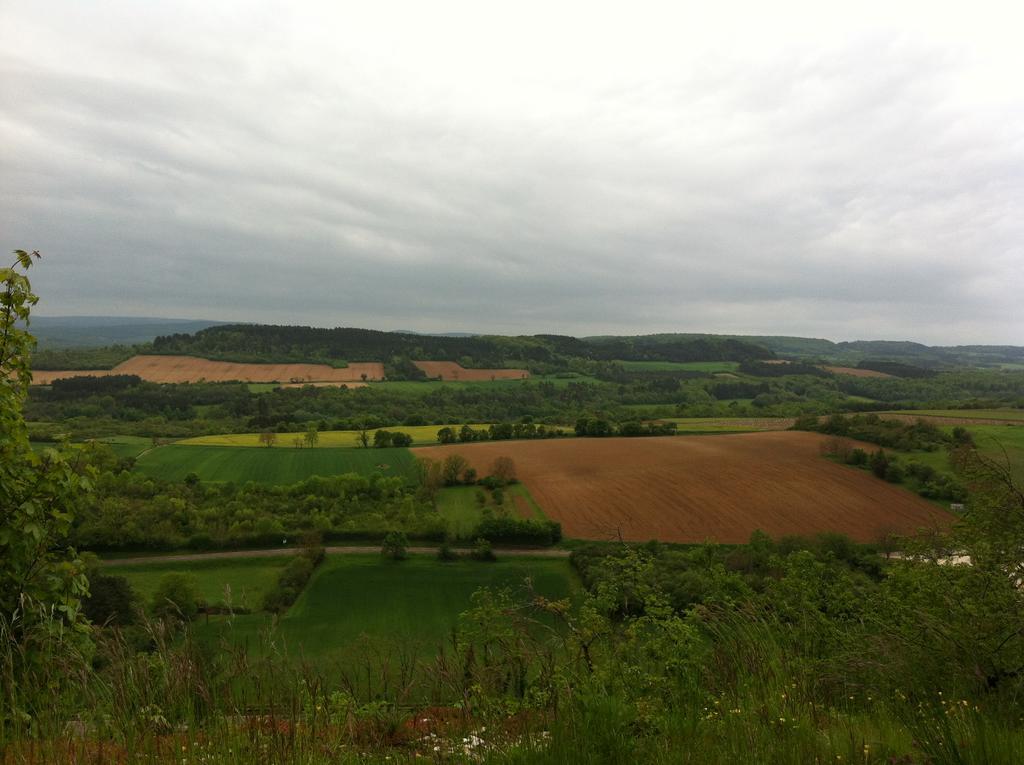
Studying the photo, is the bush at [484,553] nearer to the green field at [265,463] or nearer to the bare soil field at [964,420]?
the green field at [265,463]

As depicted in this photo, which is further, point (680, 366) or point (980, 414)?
point (680, 366)

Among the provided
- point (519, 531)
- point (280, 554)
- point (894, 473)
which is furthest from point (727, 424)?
point (280, 554)

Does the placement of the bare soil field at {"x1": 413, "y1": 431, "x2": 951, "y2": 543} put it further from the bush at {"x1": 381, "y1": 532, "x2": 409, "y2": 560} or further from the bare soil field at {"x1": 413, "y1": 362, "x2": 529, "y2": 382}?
the bare soil field at {"x1": 413, "y1": 362, "x2": 529, "y2": 382}

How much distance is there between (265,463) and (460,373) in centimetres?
7771

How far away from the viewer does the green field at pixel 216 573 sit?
3516cm

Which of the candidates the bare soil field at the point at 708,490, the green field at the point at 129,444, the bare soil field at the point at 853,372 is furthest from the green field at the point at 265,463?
the bare soil field at the point at 853,372

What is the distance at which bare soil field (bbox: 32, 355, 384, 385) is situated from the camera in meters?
112

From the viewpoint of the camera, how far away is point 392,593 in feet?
115

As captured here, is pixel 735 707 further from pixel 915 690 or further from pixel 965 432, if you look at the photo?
pixel 965 432

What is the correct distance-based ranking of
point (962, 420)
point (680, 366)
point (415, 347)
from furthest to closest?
1. point (680, 366)
2. point (415, 347)
3. point (962, 420)

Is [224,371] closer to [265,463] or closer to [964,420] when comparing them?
[265,463]

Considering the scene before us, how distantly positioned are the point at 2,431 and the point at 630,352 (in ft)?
592

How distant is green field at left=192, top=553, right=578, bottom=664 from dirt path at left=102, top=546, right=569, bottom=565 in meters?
0.84

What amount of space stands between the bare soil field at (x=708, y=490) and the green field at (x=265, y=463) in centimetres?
609
